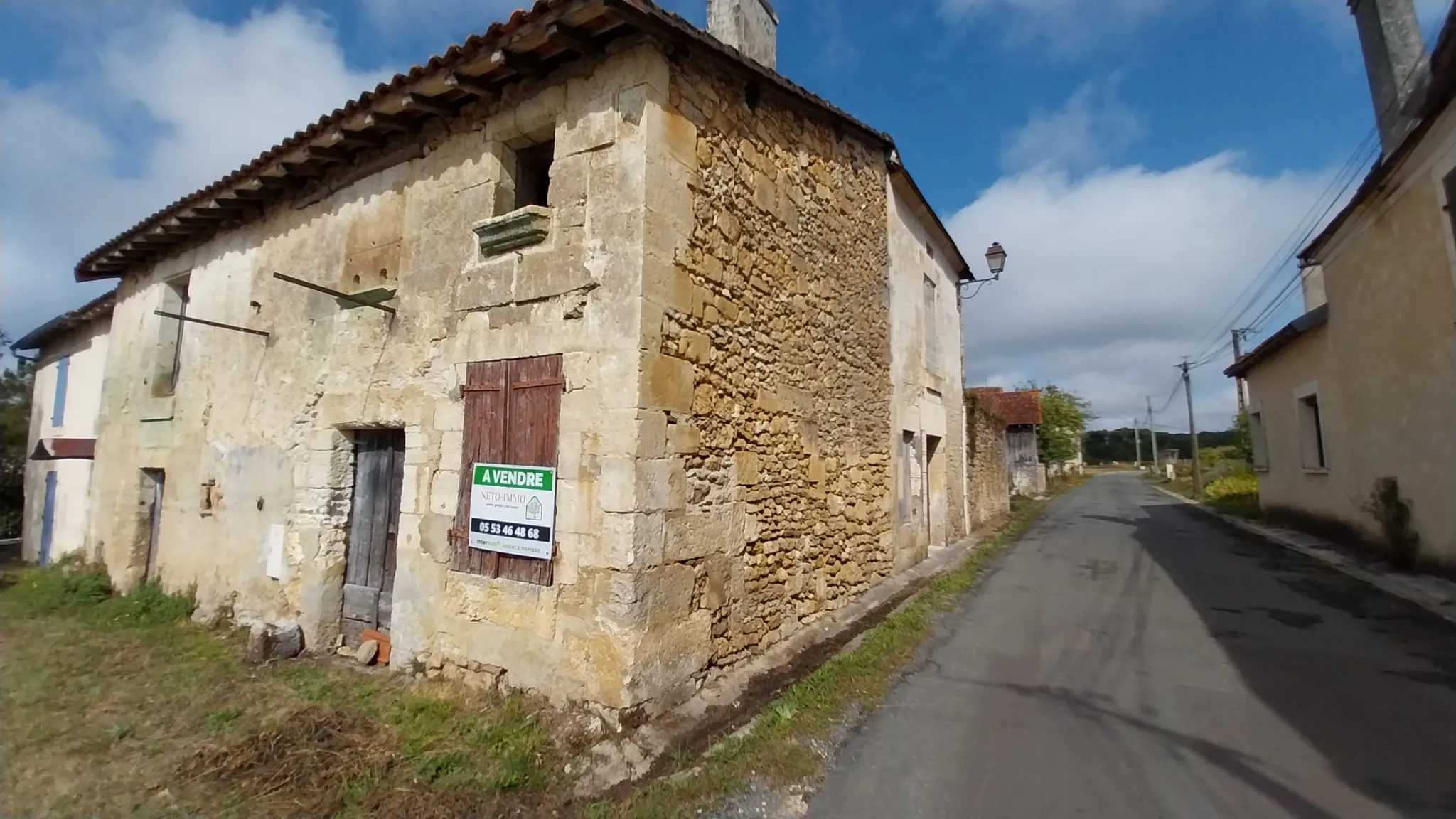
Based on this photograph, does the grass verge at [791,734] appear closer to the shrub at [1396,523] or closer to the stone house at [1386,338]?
the shrub at [1396,523]

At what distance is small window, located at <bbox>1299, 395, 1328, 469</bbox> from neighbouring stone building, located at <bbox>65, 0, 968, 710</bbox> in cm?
878

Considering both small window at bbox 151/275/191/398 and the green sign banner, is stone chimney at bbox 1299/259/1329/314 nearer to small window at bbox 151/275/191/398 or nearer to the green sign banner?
the green sign banner

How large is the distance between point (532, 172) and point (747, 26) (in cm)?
312

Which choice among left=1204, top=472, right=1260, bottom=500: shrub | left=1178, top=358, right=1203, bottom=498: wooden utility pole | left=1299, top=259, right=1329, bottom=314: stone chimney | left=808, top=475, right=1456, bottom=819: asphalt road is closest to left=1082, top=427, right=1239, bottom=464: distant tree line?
left=1178, top=358, right=1203, bottom=498: wooden utility pole

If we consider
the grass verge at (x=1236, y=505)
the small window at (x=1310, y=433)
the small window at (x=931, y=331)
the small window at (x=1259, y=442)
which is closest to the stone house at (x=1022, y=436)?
the grass verge at (x=1236, y=505)

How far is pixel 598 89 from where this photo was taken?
15.6 feet

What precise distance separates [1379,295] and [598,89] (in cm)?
1061

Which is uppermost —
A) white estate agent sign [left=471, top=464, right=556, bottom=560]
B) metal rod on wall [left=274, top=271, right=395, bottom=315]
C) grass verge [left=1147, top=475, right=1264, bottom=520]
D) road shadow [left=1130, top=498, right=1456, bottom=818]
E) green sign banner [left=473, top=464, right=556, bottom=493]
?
metal rod on wall [left=274, top=271, right=395, bottom=315]

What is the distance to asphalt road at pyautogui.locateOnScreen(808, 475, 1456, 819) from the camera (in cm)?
313

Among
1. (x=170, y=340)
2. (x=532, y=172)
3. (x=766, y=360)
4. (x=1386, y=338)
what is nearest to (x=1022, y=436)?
(x=1386, y=338)

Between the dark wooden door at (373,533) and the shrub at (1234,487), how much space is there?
22.9m

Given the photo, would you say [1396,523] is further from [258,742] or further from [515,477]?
[258,742]

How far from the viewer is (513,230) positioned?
496cm

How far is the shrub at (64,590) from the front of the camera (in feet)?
27.1
